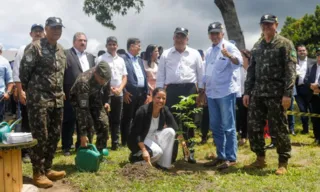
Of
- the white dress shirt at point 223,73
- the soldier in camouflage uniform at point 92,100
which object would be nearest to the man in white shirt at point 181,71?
the white dress shirt at point 223,73

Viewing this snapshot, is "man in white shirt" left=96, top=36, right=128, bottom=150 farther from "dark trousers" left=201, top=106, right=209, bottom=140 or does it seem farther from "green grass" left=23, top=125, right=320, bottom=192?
"dark trousers" left=201, top=106, right=209, bottom=140

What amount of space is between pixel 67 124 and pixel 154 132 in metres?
2.02

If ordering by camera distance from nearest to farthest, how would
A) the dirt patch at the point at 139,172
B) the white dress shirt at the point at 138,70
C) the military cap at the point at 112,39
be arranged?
the dirt patch at the point at 139,172 → the military cap at the point at 112,39 → the white dress shirt at the point at 138,70

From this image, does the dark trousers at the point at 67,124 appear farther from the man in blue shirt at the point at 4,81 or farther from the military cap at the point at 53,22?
the military cap at the point at 53,22

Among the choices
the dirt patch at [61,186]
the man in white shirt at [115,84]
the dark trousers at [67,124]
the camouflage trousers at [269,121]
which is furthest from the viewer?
the man in white shirt at [115,84]

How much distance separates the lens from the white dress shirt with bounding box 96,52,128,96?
280 inches

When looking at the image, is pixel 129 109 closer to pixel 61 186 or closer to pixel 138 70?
pixel 138 70

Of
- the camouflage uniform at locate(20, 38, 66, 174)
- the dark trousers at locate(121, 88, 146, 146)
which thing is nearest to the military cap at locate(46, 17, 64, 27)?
the camouflage uniform at locate(20, 38, 66, 174)

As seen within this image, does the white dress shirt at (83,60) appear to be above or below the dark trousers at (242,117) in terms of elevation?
above

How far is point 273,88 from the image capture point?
5078 millimetres

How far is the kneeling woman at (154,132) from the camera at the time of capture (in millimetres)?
5418

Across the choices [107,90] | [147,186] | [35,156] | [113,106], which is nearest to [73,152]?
[113,106]

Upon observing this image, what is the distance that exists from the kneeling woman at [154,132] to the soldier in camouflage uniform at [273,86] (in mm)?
1245

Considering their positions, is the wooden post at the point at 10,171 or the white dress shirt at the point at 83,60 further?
the white dress shirt at the point at 83,60
